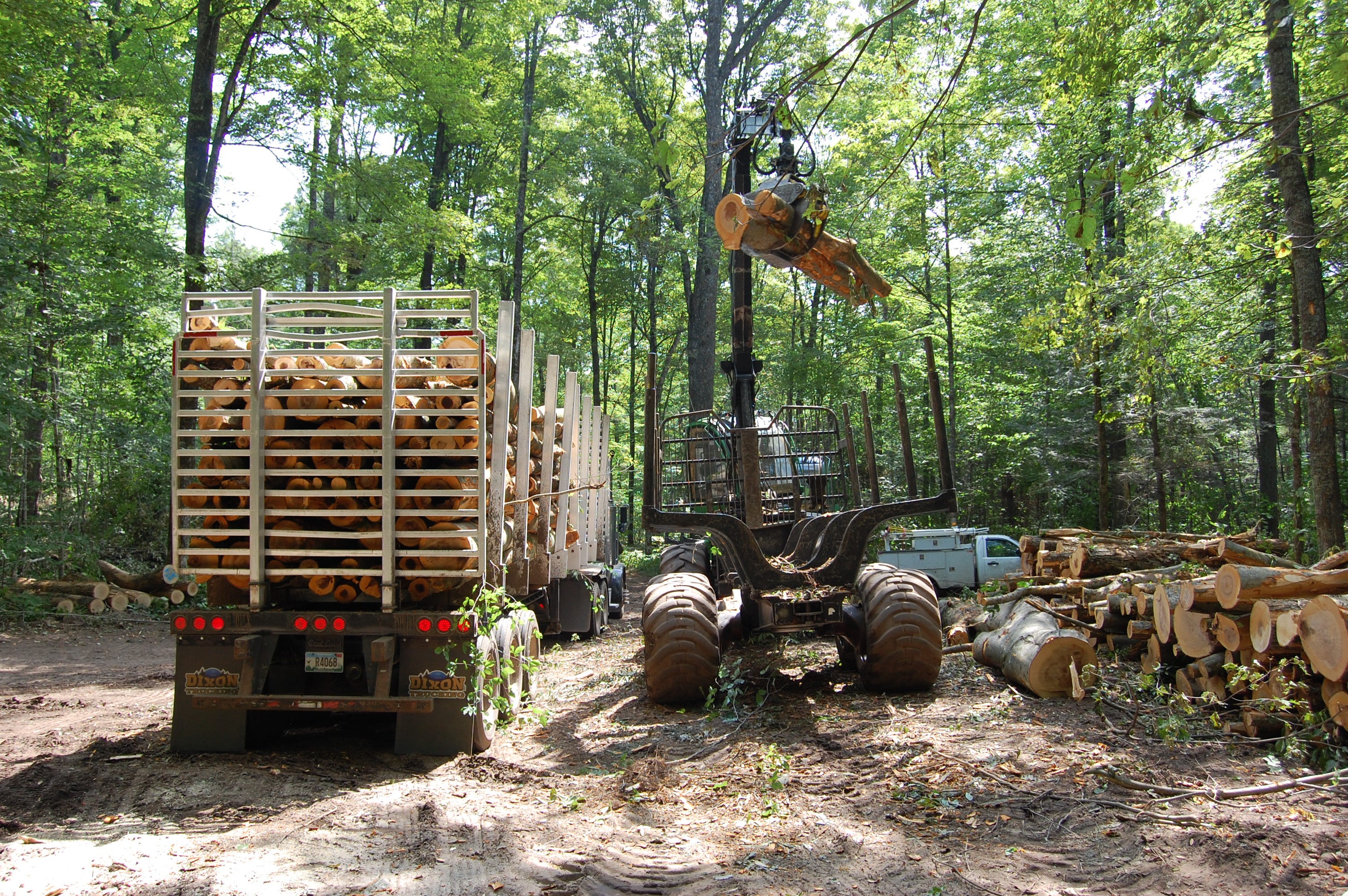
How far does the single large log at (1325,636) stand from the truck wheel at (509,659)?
507 centimetres

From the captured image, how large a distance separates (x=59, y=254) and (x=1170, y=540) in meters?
16.0

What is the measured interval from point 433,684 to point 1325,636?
5359mm

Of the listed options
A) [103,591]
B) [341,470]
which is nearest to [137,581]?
[103,591]

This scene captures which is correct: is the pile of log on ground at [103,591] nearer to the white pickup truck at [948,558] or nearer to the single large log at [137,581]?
the single large log at [137,581]

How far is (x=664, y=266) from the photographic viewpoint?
3212 centimetres

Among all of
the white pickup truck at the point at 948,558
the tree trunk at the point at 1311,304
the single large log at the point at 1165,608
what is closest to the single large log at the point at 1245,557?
the single large log at the point at 1165,608

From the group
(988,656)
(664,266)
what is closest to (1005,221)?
(664,266)

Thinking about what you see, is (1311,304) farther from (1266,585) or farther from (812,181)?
(812,181)

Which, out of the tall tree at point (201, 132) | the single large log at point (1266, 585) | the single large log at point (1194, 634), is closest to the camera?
the single large log at point (1266, 585)

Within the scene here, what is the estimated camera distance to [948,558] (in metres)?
15.8

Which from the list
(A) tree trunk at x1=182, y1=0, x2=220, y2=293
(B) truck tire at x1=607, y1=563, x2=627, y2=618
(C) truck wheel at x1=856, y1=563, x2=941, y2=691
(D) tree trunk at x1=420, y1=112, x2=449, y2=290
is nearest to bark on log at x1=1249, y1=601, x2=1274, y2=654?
(C) truck wheel at x1=856, y1=563, x2=941, y2=691

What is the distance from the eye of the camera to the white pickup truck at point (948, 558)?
15672 millimetres

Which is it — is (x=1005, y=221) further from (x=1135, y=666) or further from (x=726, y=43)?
(x=1135, y=666)

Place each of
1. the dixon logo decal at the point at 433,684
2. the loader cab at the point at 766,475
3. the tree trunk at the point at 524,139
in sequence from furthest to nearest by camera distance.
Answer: the tree trunk at the point at 524,139 < the loader cab at the point at 766,475 < the dixon logo decal at the point at 433,684
